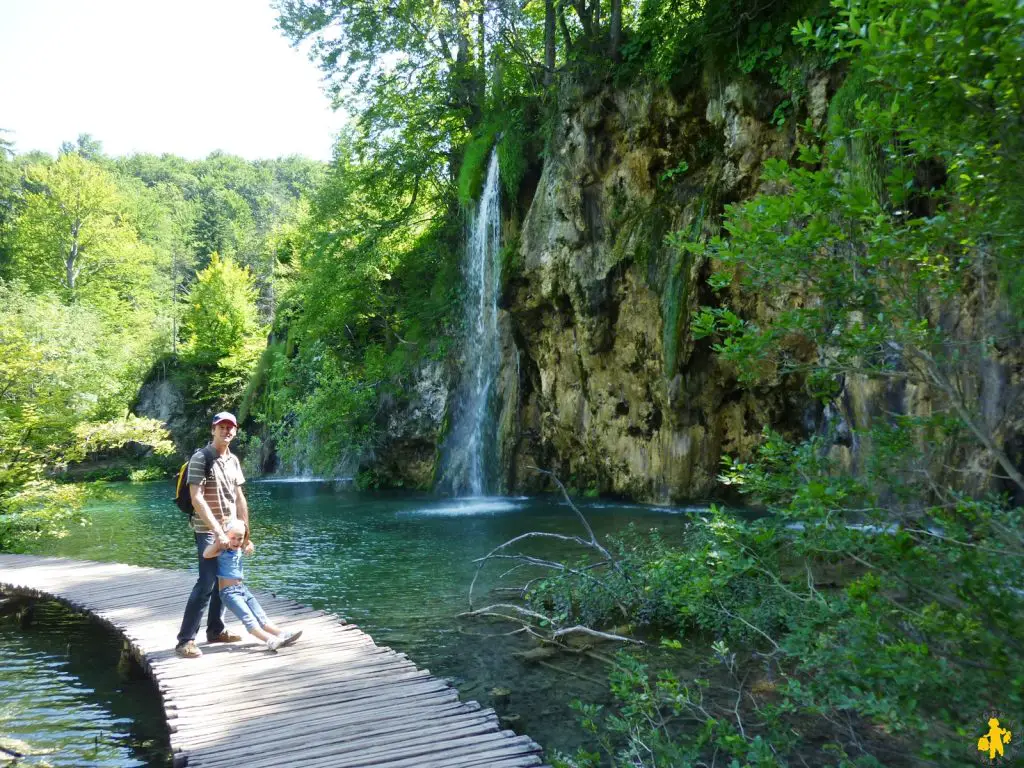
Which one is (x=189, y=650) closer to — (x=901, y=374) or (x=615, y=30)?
(x=901, y=374)

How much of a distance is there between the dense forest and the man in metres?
3.06

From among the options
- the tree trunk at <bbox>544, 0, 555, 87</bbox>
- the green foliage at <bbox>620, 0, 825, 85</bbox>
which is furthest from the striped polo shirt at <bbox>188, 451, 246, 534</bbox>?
the tree trunk at <bbox>544, 0, 555, 87</bbox>

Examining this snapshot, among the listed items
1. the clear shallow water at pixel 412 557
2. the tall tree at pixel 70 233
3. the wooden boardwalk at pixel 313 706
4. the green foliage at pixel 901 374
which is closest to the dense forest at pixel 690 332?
the green foliage at pixel 901 374

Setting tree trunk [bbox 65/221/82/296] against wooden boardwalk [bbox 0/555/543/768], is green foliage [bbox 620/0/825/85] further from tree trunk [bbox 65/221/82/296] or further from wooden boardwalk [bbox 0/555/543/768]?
tree trunk [bbox 65/221/82/296]

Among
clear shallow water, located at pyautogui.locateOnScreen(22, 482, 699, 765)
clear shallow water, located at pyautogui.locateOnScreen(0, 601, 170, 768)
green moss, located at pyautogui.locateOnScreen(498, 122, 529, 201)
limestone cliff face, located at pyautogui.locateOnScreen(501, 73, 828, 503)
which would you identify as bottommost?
clear shallow water, located at pyautogui.locateOnScreen(0, 601, 170, 768)

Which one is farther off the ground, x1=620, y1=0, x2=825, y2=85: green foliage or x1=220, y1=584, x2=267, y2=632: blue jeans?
x1=620, y1=0, x2=825, y2=85: green foliage

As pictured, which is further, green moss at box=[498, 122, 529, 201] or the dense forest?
green moss at box=[498, 122, 529, 201]

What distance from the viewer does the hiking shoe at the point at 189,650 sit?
590 centimetres

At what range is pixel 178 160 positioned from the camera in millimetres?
82250

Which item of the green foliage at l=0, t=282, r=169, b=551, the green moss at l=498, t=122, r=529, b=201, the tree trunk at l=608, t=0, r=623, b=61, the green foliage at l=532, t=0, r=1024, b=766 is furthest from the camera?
the green moss at l=498, t=122, r=529, b=201

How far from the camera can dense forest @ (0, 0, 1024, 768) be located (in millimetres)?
2672

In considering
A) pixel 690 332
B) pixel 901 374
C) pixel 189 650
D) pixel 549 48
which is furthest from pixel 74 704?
pixel 549 48

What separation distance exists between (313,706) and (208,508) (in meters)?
1.86

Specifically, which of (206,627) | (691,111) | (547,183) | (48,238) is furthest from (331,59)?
(48,238)
